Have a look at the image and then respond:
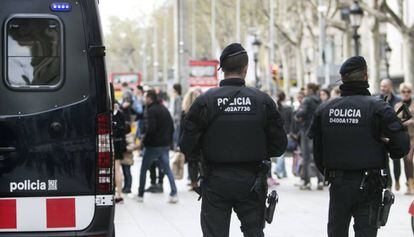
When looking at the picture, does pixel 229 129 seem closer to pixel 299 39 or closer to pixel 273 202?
pixel 273 202

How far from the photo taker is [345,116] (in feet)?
24.0

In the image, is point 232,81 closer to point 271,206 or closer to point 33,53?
point 271,206

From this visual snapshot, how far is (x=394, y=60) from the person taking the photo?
6831 centimetres

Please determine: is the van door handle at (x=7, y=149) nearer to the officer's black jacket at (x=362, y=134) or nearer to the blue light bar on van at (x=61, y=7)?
the blue light bar on van at (x=61, y=7)

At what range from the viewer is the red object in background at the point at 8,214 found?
22.6ft

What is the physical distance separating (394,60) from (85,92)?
63.0m

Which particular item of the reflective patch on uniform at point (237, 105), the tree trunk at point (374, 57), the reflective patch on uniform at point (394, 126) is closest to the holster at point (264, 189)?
the reflective patch on uniform at point (237, 105)

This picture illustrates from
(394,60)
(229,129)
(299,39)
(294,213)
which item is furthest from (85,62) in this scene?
(394,60)

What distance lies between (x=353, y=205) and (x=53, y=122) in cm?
227

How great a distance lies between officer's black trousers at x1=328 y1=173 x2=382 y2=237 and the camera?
7.15 metres

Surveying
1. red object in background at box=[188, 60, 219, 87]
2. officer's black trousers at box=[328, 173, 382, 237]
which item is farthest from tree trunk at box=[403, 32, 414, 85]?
officer's black trousers at box=[328, 173, 382, 237]

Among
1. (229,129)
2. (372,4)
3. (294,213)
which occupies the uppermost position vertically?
(372,4)

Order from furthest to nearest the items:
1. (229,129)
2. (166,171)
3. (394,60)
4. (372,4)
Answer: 1. (394,60)
2. (372,4)
3. (166,171)
4. (229,129)

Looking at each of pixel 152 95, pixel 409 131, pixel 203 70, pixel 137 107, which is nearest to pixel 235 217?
pixel 152 95
